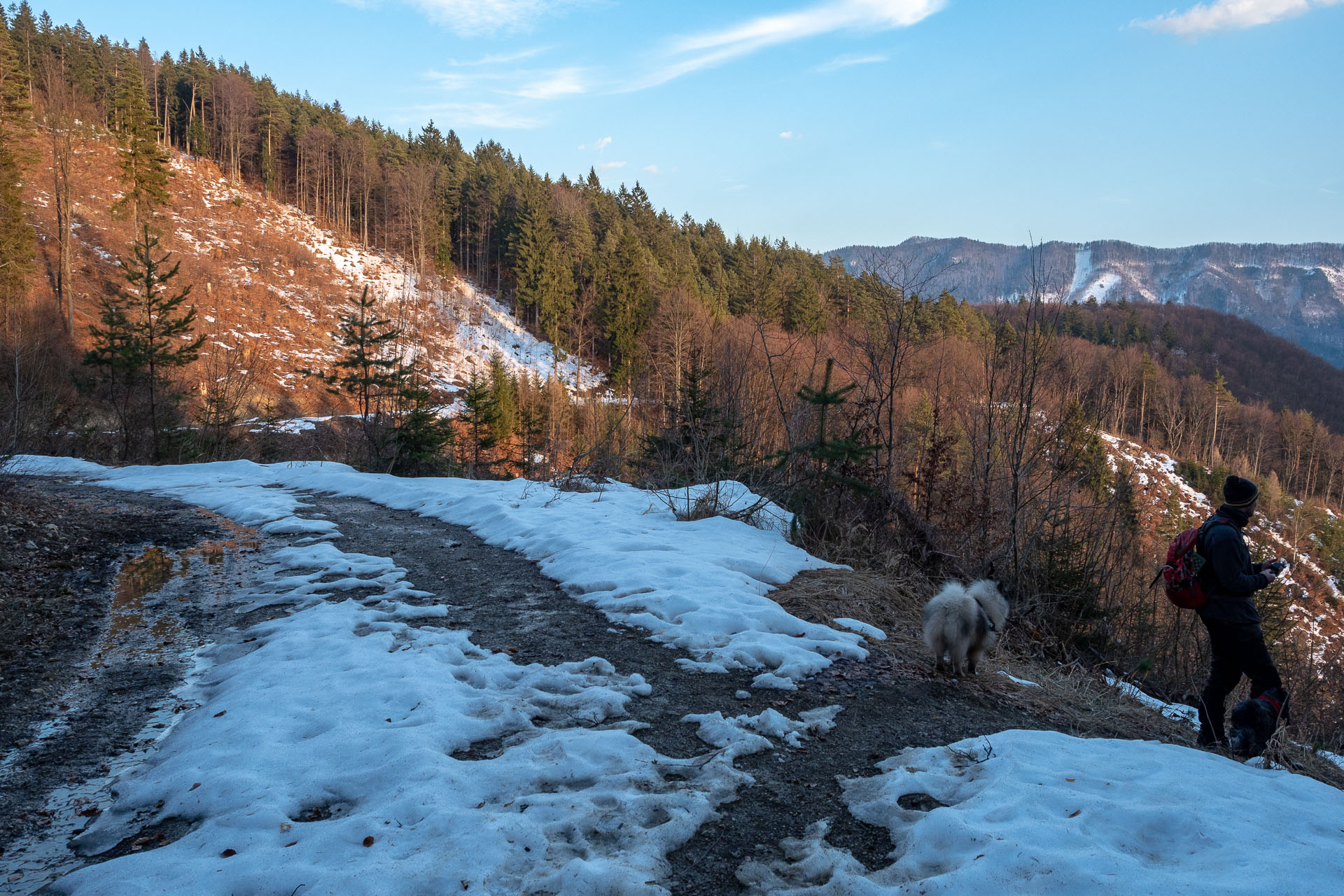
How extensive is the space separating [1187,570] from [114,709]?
7.15 metres

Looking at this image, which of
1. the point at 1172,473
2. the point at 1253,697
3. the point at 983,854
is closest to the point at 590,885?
the point at 983,854

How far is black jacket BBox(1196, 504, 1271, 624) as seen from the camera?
14.8ft

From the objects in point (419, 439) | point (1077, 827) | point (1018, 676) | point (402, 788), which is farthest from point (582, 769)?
point (419, 439)

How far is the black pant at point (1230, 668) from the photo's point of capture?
455cm

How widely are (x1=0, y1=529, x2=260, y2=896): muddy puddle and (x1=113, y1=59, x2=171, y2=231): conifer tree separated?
2003 inches

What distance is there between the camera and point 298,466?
16.2m

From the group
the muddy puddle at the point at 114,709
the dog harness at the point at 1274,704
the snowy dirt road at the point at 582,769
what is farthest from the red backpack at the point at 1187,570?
the muddy puddle at the point at 114,709

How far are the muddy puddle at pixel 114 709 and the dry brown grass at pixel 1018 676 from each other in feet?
15.8

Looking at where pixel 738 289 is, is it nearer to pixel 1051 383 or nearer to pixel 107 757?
pixel 1051 383

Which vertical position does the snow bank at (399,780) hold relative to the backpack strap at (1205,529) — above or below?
below

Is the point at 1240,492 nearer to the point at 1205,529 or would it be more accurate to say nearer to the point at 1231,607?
the point at 1205,529

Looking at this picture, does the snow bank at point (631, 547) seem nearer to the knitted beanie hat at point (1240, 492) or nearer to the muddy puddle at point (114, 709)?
the muddy puddle at point (114, 709)

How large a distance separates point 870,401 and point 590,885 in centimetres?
823

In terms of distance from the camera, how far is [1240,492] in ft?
15.6
